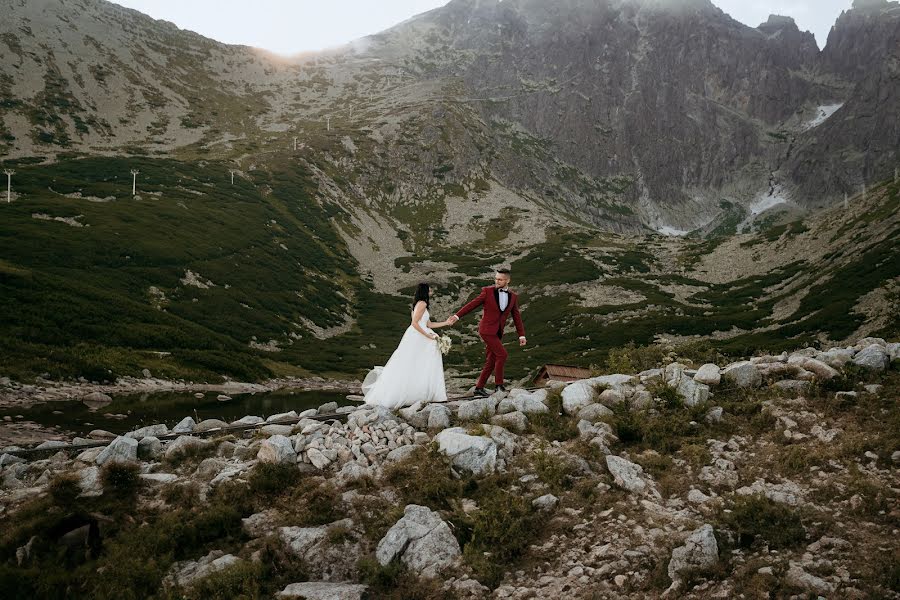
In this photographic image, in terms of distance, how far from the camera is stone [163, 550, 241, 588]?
8.52m

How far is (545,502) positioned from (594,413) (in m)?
3.93

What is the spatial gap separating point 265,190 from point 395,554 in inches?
5939

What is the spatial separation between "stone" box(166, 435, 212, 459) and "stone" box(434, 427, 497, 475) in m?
5.95

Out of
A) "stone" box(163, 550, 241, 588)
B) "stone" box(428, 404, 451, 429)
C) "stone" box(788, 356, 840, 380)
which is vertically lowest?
"stone" box(163, 550, 241, 588)

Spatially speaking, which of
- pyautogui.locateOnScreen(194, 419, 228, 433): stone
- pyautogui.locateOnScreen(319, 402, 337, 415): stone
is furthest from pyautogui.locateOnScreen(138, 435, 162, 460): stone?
pyautogui.locateOnScreen(319, 402, 337, 415): stone

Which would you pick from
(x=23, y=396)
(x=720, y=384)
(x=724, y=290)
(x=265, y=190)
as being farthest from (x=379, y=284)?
(x=720, y=384)

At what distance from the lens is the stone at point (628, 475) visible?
10.2 meters

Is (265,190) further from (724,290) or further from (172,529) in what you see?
(172,529)

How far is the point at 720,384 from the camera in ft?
46.3

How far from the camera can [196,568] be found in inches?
350

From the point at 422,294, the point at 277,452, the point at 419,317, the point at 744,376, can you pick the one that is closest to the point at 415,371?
the point at 419,317

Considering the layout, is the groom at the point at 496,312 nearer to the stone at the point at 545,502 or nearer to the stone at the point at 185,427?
the stone at the point at 545,502

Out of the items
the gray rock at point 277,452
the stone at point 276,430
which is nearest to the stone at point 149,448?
the stone at point 276,430

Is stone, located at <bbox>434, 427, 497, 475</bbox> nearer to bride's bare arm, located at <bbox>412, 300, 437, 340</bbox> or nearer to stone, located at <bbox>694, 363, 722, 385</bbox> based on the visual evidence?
bride's bare arm, located at <bbox>412, 300, 437, 340</bbox>
